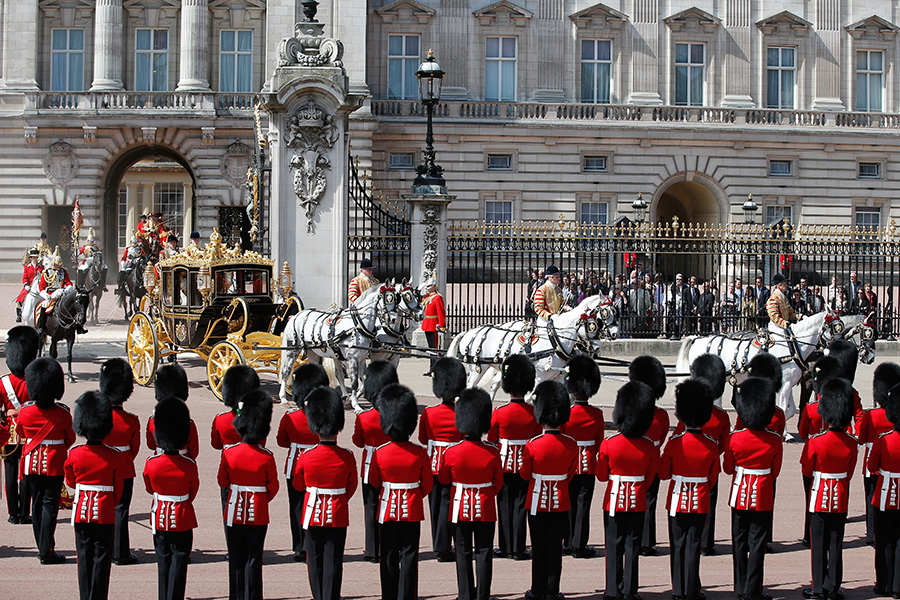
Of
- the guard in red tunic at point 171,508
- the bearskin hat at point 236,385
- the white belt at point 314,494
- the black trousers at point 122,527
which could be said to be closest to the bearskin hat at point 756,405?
the white belt at point 314,494

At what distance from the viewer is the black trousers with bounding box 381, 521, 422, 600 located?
256 inches

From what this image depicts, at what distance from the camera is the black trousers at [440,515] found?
25.7 ft

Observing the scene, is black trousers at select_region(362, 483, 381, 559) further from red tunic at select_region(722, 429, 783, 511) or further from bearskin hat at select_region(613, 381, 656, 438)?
red tunic at select_region(722, 429, 783, 511)

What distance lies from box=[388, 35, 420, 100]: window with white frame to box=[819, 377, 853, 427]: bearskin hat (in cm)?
3014

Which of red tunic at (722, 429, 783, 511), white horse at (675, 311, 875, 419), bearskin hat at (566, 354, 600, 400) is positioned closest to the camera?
red tunic at (722, 429, 783, 511)

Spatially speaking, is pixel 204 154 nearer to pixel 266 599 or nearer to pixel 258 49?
pixel 258 49

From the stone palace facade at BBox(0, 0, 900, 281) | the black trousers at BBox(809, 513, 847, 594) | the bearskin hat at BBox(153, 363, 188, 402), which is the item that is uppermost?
the stone palace facade at BBox(0, 0, 900, 281)

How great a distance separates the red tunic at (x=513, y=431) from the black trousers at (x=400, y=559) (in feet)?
4.54

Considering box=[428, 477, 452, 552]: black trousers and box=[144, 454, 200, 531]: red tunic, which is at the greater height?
box=[144, 454, 200, 531]: red tunic

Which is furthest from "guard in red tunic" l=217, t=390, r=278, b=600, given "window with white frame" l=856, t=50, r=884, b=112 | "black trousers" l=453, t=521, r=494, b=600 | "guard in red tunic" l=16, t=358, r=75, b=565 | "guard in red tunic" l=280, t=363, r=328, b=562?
"window with white frame" l=856, t=50, r=884, b=112

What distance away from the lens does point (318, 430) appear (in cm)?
662

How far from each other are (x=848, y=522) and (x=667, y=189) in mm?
30378

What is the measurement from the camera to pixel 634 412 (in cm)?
697

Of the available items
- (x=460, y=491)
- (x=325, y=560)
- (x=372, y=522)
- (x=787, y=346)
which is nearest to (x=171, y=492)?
(x=325, y=560)
